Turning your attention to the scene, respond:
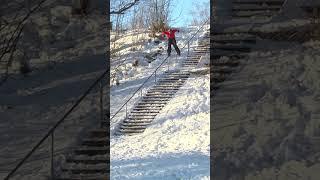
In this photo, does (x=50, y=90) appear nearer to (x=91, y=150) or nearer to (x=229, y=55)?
(x=91, y=150)

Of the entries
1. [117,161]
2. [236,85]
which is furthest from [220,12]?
[117,161]

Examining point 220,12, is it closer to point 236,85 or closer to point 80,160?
point 236,85

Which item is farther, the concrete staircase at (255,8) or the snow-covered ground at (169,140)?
the snow-covered ground at (169,140)

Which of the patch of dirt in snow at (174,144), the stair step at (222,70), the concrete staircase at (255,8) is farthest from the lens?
the patch of dirt in snow at (174,144)

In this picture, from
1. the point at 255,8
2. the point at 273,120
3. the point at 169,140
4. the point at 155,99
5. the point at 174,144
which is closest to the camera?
the point at 273,120

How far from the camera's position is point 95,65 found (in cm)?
504

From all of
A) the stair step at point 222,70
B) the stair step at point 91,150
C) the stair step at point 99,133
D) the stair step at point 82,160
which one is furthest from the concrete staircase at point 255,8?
the stair step at point 82,160

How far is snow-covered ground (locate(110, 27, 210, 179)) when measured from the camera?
34.1ft

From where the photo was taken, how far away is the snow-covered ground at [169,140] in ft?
34.1

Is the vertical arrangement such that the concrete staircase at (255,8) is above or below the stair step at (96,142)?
above

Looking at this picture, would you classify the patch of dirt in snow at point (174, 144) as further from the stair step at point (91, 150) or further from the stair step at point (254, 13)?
the stair step at point (254, 13)

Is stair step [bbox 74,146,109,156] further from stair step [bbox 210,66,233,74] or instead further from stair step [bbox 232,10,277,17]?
stair step [bbox 232,10,277,17]

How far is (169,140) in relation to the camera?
536 inches

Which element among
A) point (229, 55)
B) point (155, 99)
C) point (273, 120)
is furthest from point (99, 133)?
point (155, 99)
